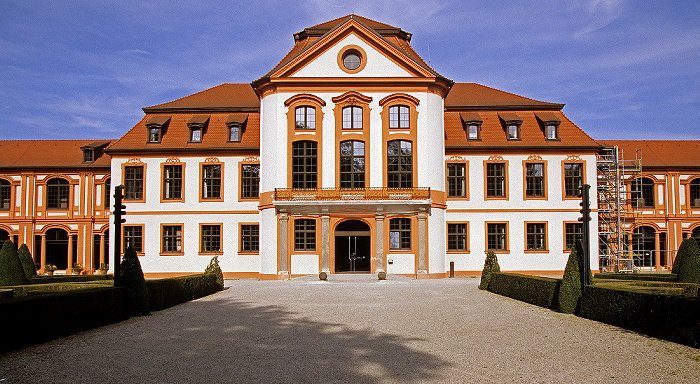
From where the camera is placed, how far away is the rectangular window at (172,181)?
34812mm

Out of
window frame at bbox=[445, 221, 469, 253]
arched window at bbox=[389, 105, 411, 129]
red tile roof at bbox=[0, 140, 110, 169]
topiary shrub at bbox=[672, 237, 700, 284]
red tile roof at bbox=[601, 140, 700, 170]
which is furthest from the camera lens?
red tile roof at bbox=[601, 140, 700, 170]

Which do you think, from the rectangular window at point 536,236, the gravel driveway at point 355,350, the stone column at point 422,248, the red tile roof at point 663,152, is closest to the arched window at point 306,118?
the stone column at point 422,248

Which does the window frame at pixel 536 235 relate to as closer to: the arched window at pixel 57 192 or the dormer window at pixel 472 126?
the dormer window at pixel 472 126

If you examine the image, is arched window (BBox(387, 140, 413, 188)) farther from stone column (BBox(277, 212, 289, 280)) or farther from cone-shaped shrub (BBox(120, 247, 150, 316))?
cone-shaped shrub (BBox(120, 247, 150, 316))

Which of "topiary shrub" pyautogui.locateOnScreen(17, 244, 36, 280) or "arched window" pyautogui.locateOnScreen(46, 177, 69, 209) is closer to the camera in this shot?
"topiary shrub" pyautogui.locateOnScreen(17, 244, 36, 280)

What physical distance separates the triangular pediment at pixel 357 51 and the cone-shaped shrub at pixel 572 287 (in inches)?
685

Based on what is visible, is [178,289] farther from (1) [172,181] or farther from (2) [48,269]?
(2) [48,269]

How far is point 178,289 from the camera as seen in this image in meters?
19.5

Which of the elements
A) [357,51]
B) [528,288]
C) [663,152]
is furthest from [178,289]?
[663,152]

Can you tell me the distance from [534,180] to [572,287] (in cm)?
1900

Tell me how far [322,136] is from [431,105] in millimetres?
6090

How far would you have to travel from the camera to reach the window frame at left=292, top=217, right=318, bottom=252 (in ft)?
103

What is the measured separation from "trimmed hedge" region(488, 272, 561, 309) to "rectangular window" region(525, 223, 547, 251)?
1147 cm

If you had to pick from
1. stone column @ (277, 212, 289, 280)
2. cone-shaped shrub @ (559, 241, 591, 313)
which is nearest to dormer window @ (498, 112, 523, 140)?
stone column @ (277, 212, 289, 280)
